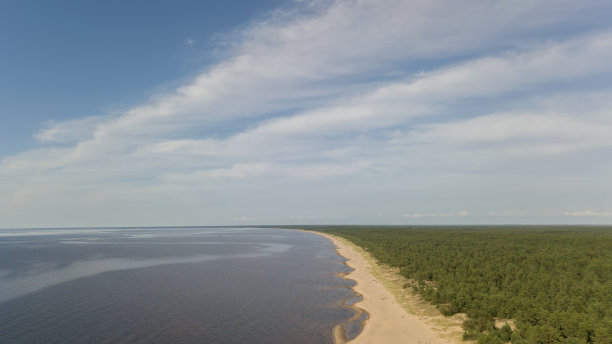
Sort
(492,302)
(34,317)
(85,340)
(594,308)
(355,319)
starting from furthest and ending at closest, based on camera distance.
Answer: (34,317), (355,319), (492,302), (85,340), (594,308)

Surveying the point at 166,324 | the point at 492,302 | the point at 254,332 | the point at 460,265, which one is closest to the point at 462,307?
the point at 492,302

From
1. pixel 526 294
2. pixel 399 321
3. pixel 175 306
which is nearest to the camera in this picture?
pixel 399 321

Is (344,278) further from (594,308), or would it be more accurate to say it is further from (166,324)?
(594,308)

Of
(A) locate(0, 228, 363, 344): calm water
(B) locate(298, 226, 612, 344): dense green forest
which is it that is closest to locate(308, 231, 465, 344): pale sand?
(B) locate(298, 226, 612, 344): dense green forest

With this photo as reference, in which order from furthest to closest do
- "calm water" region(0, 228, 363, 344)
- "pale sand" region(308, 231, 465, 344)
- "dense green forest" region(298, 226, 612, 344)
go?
"calm water" region(0, 228, 363, 344) → "pale sand" region(308, 231, 465, 344) → "dense green forest" region(298, 226, 612, 344)

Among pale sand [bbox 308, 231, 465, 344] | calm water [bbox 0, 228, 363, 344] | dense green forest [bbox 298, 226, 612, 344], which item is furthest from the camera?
calm water [bbox 0, 228, 363, 344]

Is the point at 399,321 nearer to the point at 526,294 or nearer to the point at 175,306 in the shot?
the point at 526,294

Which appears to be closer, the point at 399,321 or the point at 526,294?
the point at 399,321

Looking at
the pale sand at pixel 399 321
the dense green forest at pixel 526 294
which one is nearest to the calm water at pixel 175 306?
the pale sand at pixel 399 321

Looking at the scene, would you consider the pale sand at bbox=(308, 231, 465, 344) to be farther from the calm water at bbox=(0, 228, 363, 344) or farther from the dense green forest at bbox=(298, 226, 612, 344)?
the calm water at bbox=(0, 228, 363, 344)

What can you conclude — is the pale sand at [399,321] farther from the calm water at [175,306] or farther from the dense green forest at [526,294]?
the calm water at [175,306]

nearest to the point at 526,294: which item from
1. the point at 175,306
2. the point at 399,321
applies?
the point at 399,321
